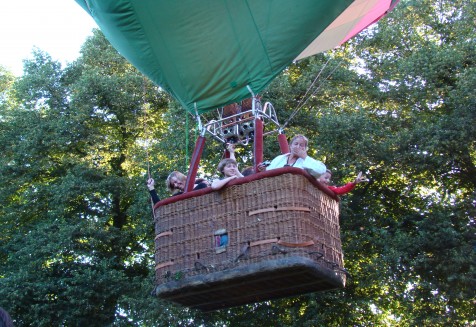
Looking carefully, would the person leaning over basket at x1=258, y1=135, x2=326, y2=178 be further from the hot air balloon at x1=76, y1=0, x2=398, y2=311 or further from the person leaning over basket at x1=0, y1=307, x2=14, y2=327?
the person leaning over basket at x1=0, y1=307, x2=14, y2=327

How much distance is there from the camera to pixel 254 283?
5434 millimetres

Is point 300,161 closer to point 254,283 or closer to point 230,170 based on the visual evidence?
point 230,170

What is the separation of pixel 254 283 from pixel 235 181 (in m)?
0.75

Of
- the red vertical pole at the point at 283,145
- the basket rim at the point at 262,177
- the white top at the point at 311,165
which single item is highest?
the red vertical pole at the point at 283,145

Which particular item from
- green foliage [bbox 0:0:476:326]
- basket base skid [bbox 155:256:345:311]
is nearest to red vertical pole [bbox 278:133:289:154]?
basket base skid [bbox 155:256:345:311]

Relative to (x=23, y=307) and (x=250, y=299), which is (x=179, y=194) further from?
(x=23, y=307)

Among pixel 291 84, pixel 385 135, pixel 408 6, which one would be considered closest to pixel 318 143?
pixel 385 135

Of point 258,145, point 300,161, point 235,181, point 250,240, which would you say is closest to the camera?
point 250,240

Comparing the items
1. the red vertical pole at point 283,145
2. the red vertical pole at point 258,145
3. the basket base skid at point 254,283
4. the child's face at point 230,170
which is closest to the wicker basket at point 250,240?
the basket base skid at point 254,283

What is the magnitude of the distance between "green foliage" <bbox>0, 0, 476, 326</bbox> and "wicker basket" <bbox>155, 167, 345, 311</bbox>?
3.74 m

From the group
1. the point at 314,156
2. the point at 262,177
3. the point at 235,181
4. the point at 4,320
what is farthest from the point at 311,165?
the point at 314,156

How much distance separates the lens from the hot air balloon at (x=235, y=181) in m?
5.20

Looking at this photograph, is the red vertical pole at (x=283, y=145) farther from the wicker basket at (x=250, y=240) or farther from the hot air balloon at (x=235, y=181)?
the wicker basket at (x=250, y=240)

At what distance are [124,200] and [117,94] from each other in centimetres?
220
